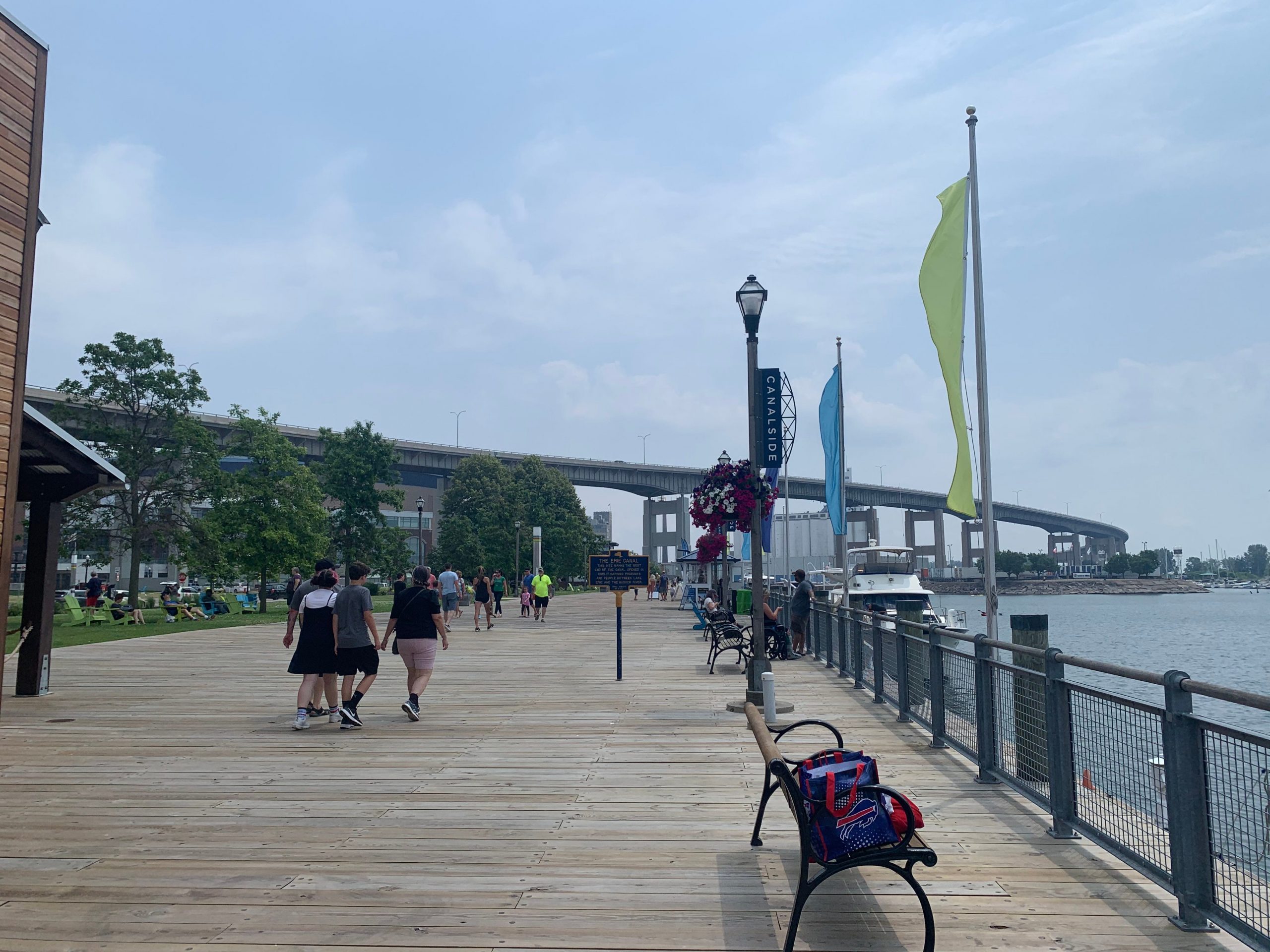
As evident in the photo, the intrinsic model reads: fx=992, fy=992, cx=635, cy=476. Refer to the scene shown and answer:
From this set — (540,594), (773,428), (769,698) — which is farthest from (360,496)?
(769,698)

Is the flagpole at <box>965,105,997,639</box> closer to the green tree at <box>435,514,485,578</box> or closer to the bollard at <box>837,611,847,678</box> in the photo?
the bollard at <box>837,611,847,678</box>

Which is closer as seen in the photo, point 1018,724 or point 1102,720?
point 1102,720

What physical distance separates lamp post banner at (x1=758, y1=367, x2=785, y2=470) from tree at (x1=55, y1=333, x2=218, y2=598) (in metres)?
31.7

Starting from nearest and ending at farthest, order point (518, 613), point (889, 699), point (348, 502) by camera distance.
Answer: point (889, 699) → point (518, 613) → point (348, 502)

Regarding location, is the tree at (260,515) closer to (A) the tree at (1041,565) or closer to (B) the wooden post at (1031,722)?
(B) the wooden post at (1031,722)

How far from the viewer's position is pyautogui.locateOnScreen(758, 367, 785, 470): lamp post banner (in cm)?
1750

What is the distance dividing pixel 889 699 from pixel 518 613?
30.7 metres

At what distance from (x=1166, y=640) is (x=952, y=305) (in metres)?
51.4

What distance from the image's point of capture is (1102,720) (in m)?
5.56

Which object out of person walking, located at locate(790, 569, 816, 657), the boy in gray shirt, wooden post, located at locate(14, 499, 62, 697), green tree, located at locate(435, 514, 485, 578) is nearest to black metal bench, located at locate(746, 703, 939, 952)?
the boy in gray shirt

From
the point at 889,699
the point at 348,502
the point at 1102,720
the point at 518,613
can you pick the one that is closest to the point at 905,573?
the point at 518,613

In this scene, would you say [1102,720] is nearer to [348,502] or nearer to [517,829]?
[517,829]

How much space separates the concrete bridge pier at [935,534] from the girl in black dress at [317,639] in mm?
93436

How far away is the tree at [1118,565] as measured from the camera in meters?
160
